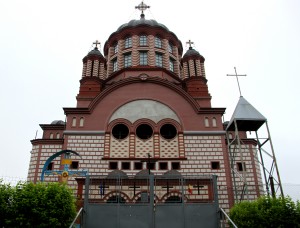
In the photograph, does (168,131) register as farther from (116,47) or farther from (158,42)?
(116,47)

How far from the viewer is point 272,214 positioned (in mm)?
12844

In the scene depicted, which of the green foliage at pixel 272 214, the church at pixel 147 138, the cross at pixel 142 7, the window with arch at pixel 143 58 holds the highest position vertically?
the cross at pixel 142 7

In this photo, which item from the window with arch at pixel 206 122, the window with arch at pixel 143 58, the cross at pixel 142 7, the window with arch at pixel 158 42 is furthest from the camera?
the cross at pixel 142 7

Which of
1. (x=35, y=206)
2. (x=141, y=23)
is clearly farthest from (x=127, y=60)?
(x=35, y=206)

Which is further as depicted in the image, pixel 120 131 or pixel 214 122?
pixel 214 122

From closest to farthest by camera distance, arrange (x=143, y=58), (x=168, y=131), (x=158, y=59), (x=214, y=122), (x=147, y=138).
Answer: (x=147, y=138), (x=168, y=131), (x=214, y=122), (x=143, y=58), (x=158, y=59)

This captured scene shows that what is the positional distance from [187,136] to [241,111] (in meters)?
4.78

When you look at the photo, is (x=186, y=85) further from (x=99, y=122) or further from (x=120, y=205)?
(x=120, y=205)

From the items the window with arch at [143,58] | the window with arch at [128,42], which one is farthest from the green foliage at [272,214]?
the window with arch at [128,42]

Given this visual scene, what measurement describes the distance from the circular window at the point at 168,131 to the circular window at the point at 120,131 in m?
2.94

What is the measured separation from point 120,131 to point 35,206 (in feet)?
39.8

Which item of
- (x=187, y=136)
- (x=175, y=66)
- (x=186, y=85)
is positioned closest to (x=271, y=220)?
(x=187, y=136)

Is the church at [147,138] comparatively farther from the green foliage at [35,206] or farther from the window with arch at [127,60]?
the green foliage at [35,206]

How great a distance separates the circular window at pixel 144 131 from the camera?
80.3ft
